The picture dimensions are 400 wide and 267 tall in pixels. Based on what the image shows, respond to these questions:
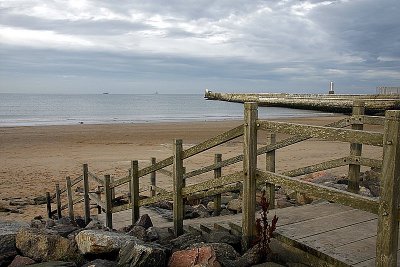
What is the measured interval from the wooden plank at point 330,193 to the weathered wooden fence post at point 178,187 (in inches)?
65.9

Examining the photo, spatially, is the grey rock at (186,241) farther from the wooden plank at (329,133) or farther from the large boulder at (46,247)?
the wooden plank at (329,133)

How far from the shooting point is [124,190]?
1360 cm

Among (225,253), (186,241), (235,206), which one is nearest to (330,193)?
(225,253)

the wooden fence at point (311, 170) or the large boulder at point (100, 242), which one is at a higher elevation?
the wooden fence at point (311, 170)

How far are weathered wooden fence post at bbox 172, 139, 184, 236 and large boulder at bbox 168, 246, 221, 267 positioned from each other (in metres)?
1.38

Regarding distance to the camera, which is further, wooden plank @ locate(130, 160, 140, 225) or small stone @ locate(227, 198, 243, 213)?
small stone @ locate(227, 198, 243, 213)

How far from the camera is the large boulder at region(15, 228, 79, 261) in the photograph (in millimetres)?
5105

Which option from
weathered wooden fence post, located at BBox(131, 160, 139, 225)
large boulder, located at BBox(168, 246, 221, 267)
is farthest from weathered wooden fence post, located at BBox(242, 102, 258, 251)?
weathered wooden fence post, located at BBox(131, 160, 139, 225)

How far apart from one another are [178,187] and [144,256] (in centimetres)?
160

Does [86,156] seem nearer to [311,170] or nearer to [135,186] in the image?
[135,186]

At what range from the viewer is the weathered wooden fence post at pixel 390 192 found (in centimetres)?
311

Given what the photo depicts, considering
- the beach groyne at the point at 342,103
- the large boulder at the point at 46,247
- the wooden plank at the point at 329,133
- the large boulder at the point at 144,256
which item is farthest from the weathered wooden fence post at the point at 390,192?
the large boulder at the point at 46,247

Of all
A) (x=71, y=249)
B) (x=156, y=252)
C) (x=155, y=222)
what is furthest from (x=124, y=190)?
(x=156, y=252)

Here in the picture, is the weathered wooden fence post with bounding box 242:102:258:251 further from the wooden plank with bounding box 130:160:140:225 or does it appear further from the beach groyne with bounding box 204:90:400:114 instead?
the wooden plank with bounding box 130:160:140:225
